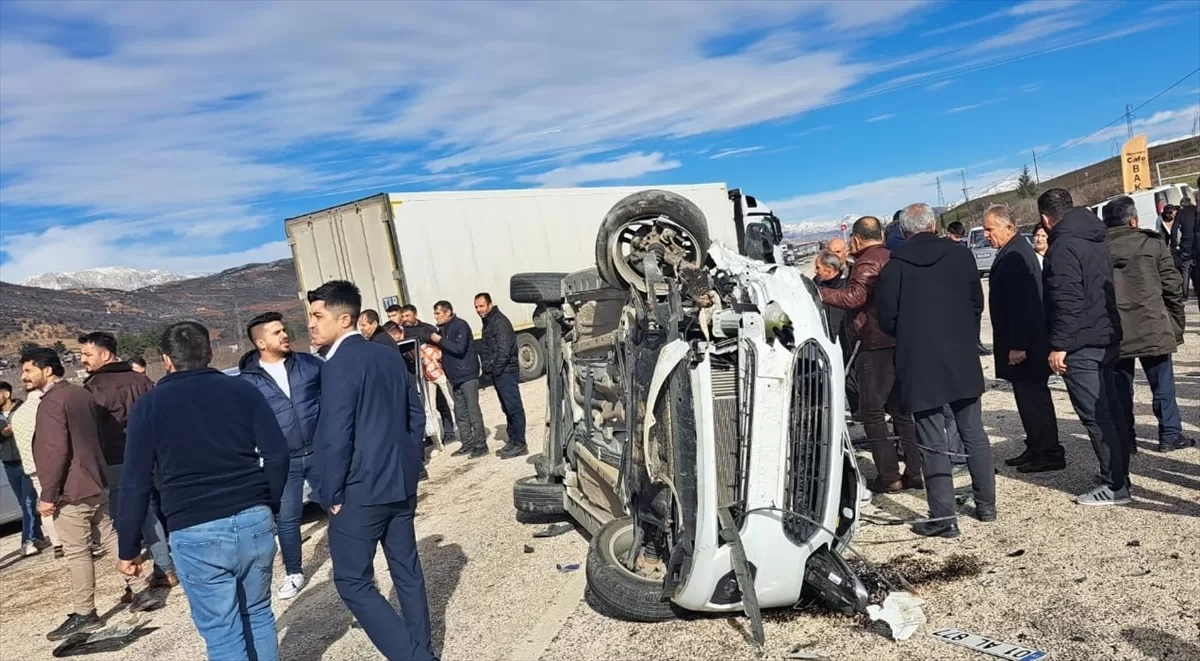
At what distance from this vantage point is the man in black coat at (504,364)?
29.8ft

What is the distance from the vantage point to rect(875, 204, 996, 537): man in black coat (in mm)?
4594

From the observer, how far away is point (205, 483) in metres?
3.43

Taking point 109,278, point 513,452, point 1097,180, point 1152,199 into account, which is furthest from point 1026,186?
point 109,278

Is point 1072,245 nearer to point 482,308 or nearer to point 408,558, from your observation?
point 408,558

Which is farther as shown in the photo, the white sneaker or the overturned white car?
the white sneaker

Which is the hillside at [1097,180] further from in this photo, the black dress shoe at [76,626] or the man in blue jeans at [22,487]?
the black dress shoe at [76,626]

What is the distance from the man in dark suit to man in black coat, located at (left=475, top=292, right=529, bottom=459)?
5258mm

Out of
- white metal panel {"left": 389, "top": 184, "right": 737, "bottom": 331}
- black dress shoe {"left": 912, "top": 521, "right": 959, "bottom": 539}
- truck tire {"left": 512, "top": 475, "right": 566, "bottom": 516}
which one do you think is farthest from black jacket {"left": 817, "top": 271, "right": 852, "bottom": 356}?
white metal panel {"left": 389, "top": 184, "right": 737, "bottom": 331}

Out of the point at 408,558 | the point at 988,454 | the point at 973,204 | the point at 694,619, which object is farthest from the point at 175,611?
the point at 973,204

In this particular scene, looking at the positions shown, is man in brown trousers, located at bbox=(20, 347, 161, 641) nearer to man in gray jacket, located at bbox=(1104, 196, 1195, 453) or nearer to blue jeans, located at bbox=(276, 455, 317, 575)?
blue jeans, located at bbox=(276, 455, 317, 575)

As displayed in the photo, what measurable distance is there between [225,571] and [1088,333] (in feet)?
15.3

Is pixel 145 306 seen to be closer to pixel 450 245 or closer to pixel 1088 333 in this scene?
pixel 450 245

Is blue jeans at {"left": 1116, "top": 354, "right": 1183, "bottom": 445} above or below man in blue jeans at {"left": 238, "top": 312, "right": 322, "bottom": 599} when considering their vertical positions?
below

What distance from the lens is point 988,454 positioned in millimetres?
4742
